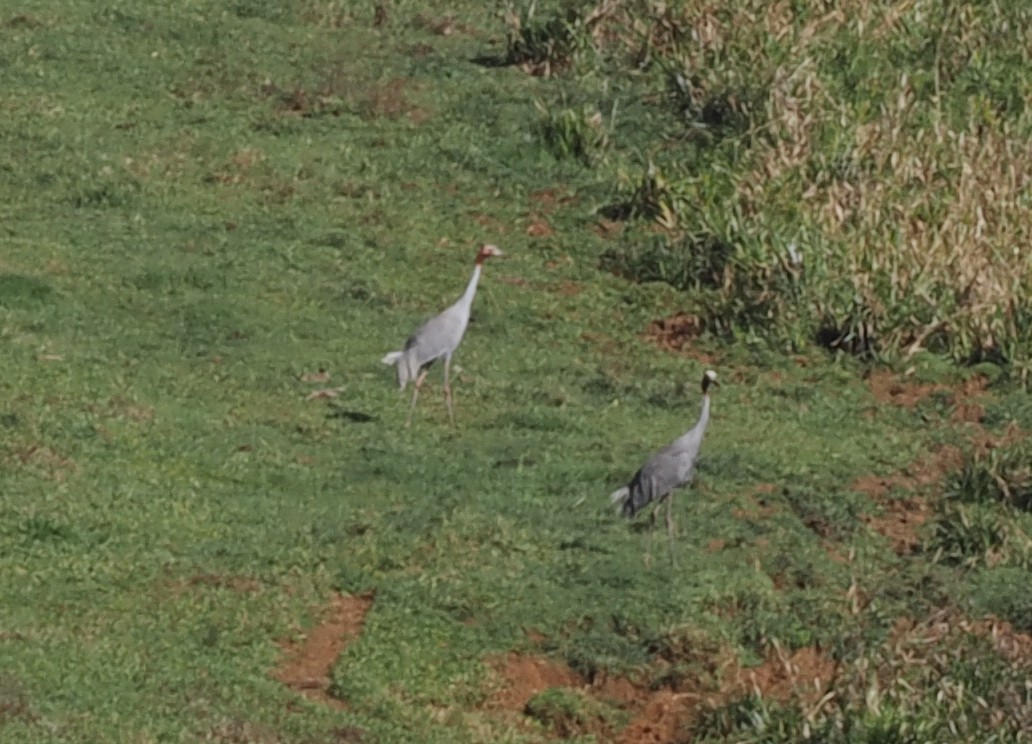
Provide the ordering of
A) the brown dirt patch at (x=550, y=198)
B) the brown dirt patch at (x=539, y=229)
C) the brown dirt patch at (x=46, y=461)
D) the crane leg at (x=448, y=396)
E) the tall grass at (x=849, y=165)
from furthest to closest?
the brown dirt patch at (x=550, y=198) < the brown dirt patch at (x=539, y=229) < the tall grass at (x=849, y=165) < the crane leg at (x=448, y=396) < the brown dirt patch at (x=46, y=461)

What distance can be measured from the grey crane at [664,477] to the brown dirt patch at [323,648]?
1424mm

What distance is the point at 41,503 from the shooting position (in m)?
10.4

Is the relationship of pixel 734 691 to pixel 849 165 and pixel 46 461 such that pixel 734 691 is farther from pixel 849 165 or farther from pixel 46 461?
pixel 849 165

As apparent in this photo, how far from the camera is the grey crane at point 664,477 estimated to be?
1106cm

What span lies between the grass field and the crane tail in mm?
100

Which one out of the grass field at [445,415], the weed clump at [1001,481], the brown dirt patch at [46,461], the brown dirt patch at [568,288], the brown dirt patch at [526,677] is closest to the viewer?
the grass field at [445,415]

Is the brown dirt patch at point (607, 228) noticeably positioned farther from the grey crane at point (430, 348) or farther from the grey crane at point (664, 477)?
the grey crane at point (664, 477)

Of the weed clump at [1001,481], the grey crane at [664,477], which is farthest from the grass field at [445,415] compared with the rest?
the grey crane at [664,477]

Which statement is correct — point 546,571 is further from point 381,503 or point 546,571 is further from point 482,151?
point 482,151

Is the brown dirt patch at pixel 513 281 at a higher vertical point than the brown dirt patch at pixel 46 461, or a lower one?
lower

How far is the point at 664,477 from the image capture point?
1107cm

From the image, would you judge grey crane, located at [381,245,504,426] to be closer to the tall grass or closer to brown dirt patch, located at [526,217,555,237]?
the tall grass

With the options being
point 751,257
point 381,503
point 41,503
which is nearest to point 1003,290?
point 751,257

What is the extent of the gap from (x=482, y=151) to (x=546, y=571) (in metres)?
6.62
